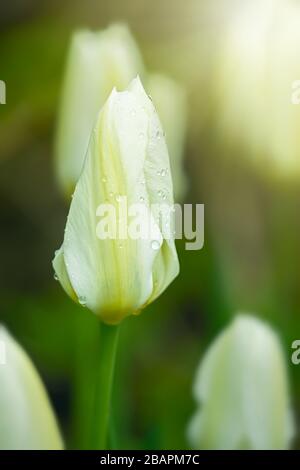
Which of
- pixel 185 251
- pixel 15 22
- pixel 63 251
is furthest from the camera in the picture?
pixel 15 22

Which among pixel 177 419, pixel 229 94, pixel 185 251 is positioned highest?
pixel 229 94

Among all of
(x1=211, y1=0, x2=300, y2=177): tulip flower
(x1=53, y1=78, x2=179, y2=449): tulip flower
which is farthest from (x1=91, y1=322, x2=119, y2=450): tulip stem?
(x1=211, y1=0, x2=300, y2=177): tulip flower

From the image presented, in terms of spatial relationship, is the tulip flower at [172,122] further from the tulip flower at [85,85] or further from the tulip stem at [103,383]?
the tulip stem at [103,383]

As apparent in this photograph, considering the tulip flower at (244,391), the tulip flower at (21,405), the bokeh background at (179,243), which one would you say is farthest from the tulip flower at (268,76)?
the tulip flower at (21,405)

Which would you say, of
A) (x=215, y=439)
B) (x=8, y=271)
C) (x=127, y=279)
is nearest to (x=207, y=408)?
(x=215, y=439)

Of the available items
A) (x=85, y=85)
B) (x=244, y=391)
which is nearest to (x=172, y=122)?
(x=85, y=85)

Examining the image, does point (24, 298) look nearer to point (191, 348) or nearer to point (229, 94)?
point (191, 348)

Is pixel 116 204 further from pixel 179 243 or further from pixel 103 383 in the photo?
pixel 179 243

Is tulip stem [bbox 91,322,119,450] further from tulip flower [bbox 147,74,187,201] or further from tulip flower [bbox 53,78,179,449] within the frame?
tulip flower [bbox 147,74,187,201]
